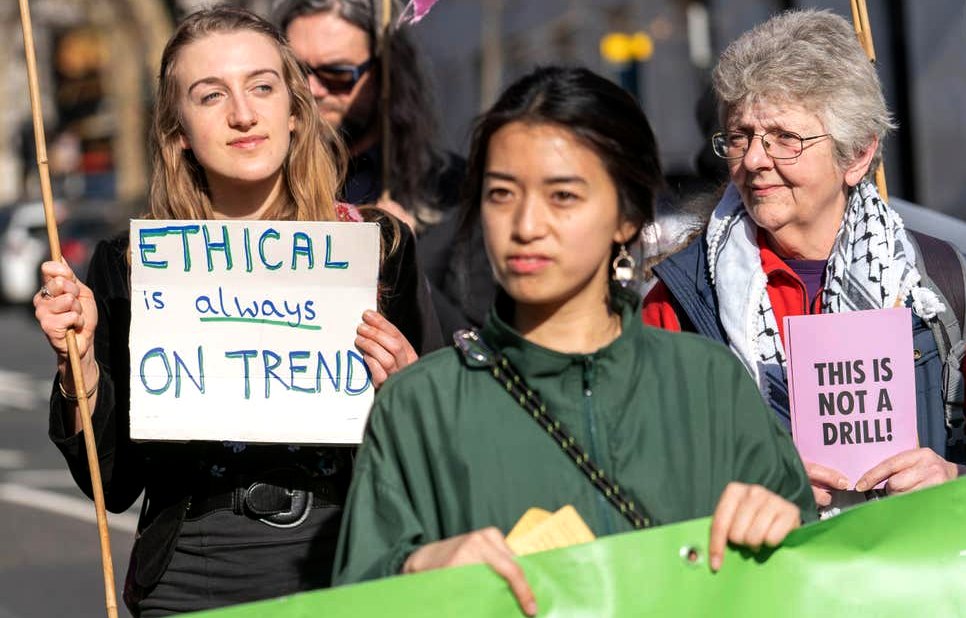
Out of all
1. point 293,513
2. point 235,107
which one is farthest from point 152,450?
point 235,107

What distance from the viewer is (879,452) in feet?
10.6

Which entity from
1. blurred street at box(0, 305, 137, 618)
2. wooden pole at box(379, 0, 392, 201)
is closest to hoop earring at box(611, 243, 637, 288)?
wooden pole at box(379, 0, 392, 201)

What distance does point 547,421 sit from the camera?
260 centimetres

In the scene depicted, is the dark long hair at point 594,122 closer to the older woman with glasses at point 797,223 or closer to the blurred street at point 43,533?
the older woman with glasses at point 797,223

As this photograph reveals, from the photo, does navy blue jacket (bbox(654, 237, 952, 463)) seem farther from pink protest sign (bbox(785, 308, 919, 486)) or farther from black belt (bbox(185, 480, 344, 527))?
black belt (bbox(185, 480, 344, 527))

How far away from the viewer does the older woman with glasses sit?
3365mm

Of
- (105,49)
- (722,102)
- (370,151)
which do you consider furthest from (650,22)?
(105,49)

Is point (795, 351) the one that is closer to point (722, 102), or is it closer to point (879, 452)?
point (879, 452)

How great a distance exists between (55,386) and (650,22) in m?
17.4

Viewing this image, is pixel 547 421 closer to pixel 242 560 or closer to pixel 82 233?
pixel 242 560

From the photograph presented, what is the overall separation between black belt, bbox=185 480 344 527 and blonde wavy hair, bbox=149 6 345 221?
1.83 ft

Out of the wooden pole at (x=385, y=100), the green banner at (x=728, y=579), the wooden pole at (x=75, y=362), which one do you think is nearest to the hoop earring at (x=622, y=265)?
the green banner at (x=728, y=579)

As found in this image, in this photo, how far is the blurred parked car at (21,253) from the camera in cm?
2562

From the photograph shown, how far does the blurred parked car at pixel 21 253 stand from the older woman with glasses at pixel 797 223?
75.0 feet
